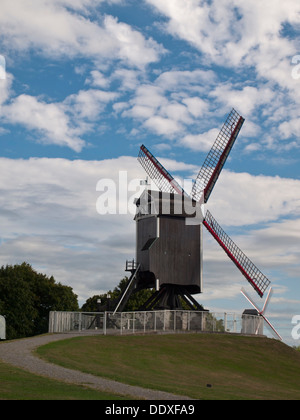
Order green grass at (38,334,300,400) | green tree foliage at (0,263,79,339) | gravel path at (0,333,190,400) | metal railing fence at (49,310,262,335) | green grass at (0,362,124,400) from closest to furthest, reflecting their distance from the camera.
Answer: green grass at (0,362,124,400)
gravel path at (0,333,190,400)
green grass at (38,334,300,400)
metal railing fence at (49,310,262,335)
green tree foliage at (0,263,79,339)

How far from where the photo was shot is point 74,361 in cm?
2655

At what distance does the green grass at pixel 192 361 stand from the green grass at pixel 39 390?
322cm

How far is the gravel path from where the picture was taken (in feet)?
58.6

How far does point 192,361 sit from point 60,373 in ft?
41.0

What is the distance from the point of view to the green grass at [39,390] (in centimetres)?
1572

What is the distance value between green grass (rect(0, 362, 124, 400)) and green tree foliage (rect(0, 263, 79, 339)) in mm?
40594

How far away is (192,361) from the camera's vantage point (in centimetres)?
3244

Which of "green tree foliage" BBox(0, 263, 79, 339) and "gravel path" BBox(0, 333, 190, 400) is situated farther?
"green tree foliage" BBox(0, 263, 79, 339)

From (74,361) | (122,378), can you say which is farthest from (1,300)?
(122,378)

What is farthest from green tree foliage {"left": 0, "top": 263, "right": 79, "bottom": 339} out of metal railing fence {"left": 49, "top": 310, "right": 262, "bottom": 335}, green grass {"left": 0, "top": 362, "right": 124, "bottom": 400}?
green grass {"left": 0, "top": 362, "right": 124, "bottom": 400}

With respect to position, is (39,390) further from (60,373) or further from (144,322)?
(144,322)

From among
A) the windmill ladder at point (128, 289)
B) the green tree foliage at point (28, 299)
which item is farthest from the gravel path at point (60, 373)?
the green tree foliage at point (28, 299)

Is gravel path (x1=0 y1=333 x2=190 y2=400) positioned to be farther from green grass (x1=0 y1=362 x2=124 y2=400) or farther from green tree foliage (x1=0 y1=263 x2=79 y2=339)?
green tree foliage (x1=0 y1=263 x2=79 y2=339)

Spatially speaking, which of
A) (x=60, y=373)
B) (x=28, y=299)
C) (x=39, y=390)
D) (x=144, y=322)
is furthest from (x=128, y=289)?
(x=39, y=390)
